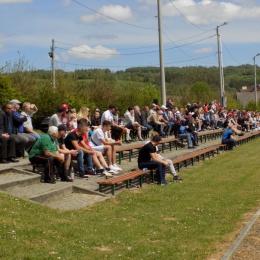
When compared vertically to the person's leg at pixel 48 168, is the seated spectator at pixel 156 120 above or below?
above

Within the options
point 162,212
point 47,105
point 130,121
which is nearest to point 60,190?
point 162,212

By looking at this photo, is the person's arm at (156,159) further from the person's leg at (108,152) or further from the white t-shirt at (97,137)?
the white t-shirt at (97,137)

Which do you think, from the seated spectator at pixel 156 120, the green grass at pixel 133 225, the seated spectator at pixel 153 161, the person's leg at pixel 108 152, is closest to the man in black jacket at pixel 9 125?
the person's leg at pixel 108 152

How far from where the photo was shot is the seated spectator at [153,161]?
15.7 meters

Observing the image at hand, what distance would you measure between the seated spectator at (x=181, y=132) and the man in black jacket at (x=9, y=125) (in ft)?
37.5

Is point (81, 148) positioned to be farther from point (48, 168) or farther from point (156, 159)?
point (156, 159)

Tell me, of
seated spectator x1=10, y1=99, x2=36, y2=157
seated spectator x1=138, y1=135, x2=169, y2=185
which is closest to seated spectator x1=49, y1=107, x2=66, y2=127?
seated spectator x1=10, y1=99, x2=36, y2=157

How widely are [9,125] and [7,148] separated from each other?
0.64m

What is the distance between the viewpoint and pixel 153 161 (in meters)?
15.9

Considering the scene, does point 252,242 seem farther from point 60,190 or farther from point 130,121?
point 130,121

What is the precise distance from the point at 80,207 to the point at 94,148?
4778mm

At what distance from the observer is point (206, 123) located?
119 ft

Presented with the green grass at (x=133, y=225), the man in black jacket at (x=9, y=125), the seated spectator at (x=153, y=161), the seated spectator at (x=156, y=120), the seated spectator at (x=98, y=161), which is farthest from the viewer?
the seated spectator at (x=156, y=120)

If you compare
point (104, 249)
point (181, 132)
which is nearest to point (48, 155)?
point (104, 249)
